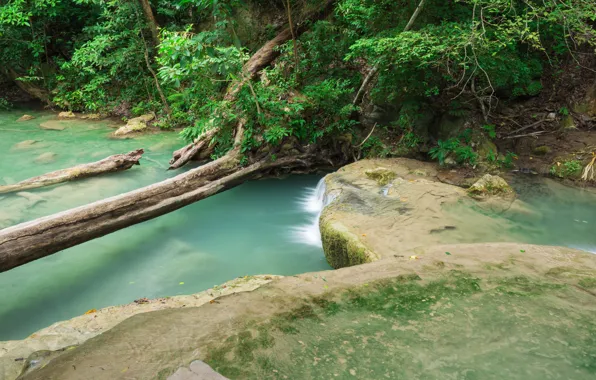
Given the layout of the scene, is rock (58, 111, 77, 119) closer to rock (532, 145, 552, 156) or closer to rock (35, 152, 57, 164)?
rock (35, 152, 57, 164)

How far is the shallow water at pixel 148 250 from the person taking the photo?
5.12 metres

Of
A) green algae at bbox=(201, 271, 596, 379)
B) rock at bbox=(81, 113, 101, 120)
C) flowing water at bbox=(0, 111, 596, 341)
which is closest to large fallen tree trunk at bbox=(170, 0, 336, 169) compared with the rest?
flowing water at bbox=(0, 111, 596, 341)

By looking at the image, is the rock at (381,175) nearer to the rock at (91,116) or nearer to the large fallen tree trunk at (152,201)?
the large fallen tree trunk at (152,201)

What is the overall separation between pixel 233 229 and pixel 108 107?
31.8ft

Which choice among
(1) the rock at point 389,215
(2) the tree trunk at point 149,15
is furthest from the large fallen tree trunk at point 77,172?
(2) the tree trunk at point 149,15

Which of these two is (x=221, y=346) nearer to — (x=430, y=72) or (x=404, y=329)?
(x=404, y=329)

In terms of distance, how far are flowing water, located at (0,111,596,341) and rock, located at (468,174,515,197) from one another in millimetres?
504

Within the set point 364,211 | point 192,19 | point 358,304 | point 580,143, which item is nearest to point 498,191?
point 364,211

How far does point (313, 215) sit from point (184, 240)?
7.60 ft

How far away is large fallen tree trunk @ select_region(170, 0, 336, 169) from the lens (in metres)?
8.50

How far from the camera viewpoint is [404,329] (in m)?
3.10

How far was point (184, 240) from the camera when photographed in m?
6.59

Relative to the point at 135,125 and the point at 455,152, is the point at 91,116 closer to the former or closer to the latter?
the point at 135,125

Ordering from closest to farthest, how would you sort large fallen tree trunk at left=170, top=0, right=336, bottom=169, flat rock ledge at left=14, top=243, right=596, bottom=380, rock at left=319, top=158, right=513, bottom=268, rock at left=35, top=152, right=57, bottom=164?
flat rock ledge at left=14, top=243, right=596, bottom=380 < rock at left=319, top=158, right=513, bottom=268 < large fallen tree trunk at left=170, top=0, right=336, bottom=169 < rock at left=35, top=152, right=57, bottom=164
